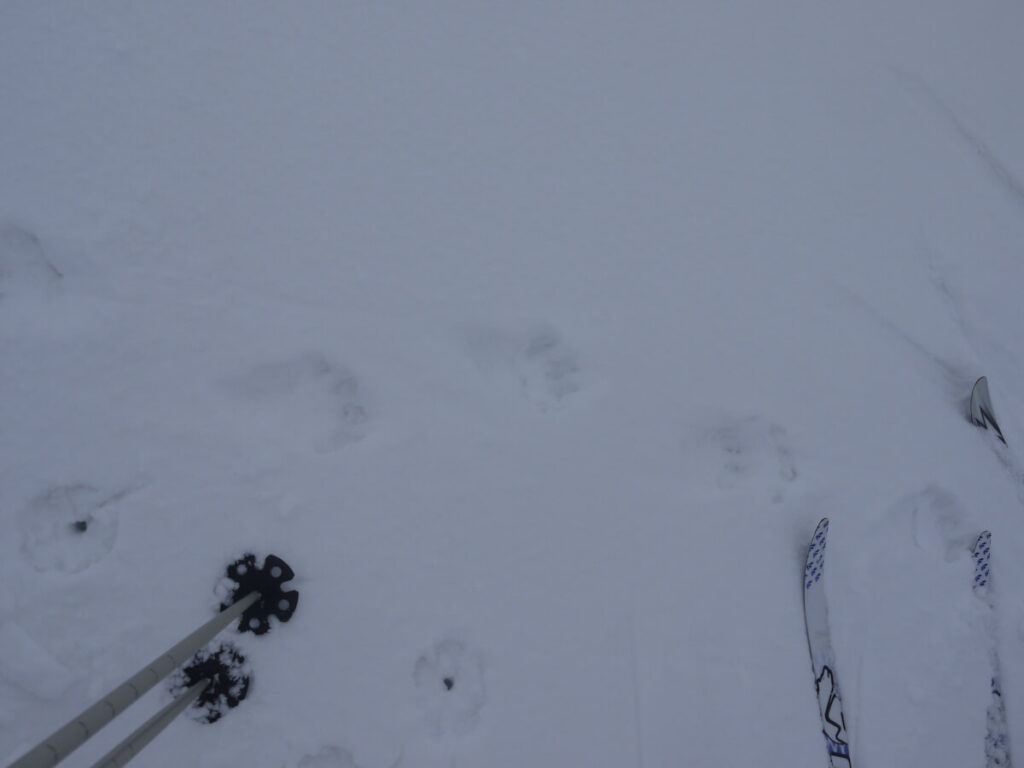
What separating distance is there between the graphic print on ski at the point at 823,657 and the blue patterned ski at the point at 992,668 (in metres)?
0.68

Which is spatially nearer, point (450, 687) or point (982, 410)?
point (450, 687)

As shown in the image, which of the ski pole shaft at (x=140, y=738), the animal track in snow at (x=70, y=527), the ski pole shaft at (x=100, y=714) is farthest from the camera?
the animal track in snow at (x=70, y=527)

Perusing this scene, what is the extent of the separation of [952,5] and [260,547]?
450 cm

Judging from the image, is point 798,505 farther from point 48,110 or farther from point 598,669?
point 48,110

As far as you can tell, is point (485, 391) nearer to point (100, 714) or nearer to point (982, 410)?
point (100, 714)

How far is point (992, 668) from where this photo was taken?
2498 mm

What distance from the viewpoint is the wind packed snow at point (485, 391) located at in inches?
83.2

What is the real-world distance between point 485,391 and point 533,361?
24 cm

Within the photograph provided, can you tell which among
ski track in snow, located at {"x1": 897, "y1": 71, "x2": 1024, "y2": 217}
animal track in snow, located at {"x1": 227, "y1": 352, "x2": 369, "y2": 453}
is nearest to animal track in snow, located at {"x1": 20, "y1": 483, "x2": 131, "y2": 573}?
animal track in snow, located at {"x1": 227, "y1": 352, "x2": 369, "y2": 453}

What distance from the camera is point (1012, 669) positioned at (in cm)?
252

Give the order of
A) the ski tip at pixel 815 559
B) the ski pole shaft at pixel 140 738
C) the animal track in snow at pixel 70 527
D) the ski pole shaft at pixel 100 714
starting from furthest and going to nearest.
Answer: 1. the ski tip at pixel 815 559
2. the animal track in snow at pixel 70 527
3. the ski pole shaft at pixel 140 738
4. the ski pole shaft at pixel 100 714

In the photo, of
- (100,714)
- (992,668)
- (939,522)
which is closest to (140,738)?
(100,714)

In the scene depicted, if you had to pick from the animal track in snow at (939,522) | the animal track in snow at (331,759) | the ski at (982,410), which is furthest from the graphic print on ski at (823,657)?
the animal track in snow at (331,759)

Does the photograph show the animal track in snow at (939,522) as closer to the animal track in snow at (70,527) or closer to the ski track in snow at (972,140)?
the ski track in snow at (972,140)
